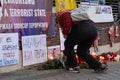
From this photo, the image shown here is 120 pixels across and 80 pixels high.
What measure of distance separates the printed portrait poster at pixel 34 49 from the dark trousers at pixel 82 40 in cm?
142

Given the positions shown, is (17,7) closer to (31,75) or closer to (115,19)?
(31,75)

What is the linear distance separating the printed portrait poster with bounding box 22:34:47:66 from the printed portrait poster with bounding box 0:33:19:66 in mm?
316

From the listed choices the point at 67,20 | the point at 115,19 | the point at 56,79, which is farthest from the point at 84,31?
the point at 115,19

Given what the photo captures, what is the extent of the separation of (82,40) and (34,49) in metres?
1.98

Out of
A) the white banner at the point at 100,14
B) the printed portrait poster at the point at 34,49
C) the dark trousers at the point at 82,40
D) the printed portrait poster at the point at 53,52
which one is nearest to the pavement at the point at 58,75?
the dark trousers at the point at 82,40

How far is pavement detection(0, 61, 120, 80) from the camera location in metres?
9.06

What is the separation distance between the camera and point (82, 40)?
9453 millimetres

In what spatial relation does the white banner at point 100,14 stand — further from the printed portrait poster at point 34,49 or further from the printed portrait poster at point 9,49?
the printed portrait poster at point 9,49

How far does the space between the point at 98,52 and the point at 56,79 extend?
17.5 ft

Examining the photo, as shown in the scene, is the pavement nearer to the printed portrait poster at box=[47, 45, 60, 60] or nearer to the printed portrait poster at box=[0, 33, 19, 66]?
the printed portrait poster at box=[0, 33, 19, 66]

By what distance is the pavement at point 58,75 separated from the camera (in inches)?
357

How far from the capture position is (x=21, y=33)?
415 inches

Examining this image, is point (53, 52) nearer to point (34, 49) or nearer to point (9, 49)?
point (34, 49)

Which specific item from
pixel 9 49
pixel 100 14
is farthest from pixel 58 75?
pixel 100 14
